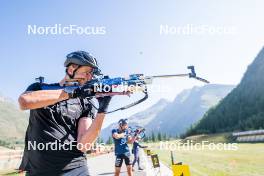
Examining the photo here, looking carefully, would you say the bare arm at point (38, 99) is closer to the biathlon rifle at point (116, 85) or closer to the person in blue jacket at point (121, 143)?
the biathlon rifle at point (116, 85)

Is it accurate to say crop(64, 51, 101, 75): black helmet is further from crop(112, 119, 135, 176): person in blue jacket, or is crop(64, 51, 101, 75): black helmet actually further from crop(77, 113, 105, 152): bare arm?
crop(112, 119, 135, 176): person in blue jacket

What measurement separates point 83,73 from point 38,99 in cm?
80

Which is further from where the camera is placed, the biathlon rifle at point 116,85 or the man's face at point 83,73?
the man's face at point 83,73

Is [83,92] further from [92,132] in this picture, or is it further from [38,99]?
[92,132]

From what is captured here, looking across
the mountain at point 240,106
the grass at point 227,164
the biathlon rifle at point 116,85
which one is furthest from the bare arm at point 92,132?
the mountain at point 240,106

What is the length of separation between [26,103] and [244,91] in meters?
166

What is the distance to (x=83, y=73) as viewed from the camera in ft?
13.7

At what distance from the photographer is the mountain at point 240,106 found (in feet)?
472

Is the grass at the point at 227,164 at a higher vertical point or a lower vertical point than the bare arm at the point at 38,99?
lower

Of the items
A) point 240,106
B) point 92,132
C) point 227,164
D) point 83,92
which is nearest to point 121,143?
point 92,132

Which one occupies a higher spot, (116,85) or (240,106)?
(240,106)

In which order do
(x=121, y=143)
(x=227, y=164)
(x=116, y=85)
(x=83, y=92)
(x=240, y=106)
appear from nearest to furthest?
(x=83, y=92) < (x=116, y=85) < (x=121, y=143) < (x=227, y=164) < (x=240, y=106)

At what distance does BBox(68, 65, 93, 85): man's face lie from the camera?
412 cm

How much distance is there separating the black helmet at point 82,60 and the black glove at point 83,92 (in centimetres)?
40
